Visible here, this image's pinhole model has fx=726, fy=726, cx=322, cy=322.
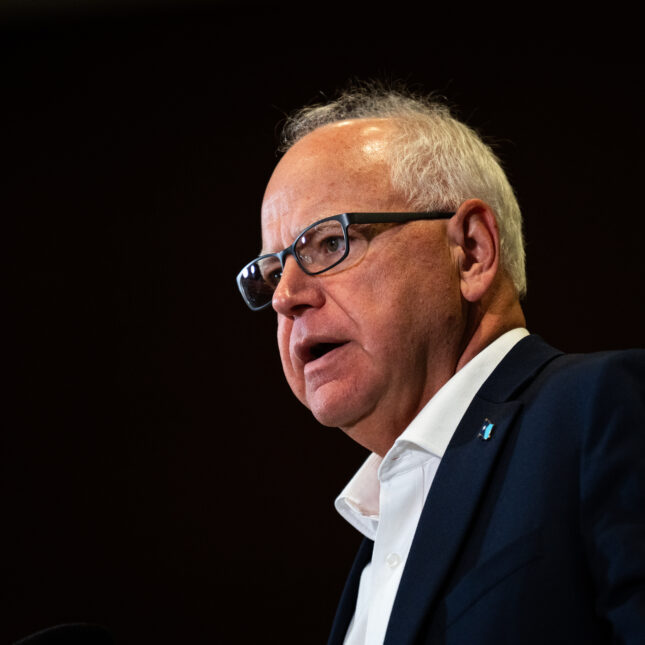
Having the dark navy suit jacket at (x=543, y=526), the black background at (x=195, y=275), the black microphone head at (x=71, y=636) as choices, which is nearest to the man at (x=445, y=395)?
the dark navy suit jacket at (x=543, y=526)

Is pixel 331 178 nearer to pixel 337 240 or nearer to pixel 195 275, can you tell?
pixel 337 240

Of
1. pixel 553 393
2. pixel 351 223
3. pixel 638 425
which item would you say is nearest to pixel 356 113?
pixel 351 223

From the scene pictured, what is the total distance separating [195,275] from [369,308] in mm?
1783

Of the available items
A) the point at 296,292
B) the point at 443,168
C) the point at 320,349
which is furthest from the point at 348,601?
the point at 443,168

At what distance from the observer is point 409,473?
3.97 feet

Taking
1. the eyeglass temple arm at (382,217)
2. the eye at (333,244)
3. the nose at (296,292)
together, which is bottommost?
the nose at (296,292)

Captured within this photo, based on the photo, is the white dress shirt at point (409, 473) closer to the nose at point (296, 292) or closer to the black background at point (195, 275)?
the nose at point (296, 292)

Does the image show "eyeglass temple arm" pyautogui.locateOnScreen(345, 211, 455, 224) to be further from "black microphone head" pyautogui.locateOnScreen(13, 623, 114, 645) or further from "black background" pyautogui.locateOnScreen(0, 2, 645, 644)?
"black background" pyautogui.locateOnScreen(0, 2, 645, 644)

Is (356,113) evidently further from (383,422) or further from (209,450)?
(209,450)

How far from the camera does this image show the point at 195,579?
9.07ft

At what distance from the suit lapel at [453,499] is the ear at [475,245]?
21 cm

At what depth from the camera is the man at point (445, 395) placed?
2.94 ft

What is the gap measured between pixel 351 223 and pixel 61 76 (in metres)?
2.20

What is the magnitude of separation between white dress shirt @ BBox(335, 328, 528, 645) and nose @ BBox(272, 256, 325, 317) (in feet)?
0.93
